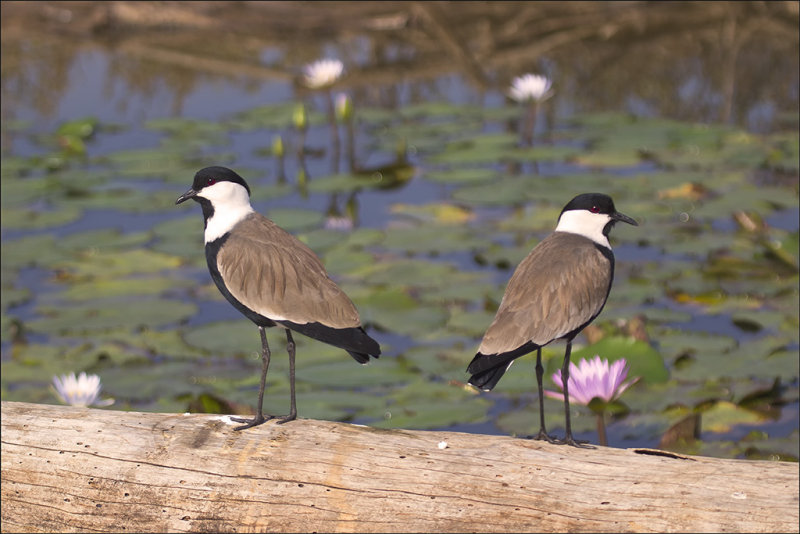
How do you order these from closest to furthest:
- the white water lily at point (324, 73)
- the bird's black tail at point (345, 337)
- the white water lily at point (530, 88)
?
the bird's black tail at point (345, 337) → the white water lily at point (530, 88) → the white water lily at point (324, 73)

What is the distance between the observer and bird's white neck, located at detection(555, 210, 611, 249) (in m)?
3.15

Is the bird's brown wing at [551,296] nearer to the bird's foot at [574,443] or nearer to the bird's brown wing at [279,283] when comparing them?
the bird's foot at [574,443]

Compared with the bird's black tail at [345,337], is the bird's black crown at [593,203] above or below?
above

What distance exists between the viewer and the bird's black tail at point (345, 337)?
2816 mm

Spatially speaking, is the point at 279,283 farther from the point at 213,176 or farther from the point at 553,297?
the point at 553,297

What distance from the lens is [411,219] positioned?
22.2 ft

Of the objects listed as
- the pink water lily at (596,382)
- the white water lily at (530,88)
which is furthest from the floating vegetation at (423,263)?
the pink water lily at (596,382)

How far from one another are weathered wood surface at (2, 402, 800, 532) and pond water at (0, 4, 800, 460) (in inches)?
37.4

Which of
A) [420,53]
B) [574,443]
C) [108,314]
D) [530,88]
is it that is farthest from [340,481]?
[420,53]

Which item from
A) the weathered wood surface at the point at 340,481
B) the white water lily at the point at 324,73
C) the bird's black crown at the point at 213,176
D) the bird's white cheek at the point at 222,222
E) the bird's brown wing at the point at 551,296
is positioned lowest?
the weathered wood surface at the point at 340,481

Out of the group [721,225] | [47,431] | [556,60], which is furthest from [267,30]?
[47,431]

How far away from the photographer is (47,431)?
9.96ft

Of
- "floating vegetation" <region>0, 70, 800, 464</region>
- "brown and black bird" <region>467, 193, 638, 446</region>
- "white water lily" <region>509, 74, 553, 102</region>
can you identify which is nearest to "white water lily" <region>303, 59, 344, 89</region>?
"floating vegetation" <region>0, 70, 800, 464</region>

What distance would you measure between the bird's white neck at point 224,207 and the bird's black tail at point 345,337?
35cm
